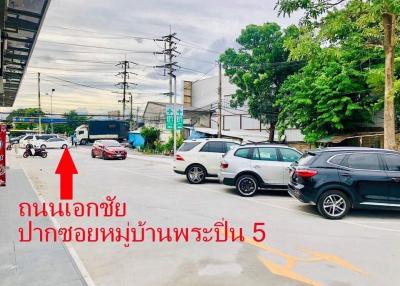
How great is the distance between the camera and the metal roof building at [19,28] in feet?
28.1

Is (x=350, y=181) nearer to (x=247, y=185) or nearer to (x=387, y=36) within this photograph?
(x=247, y=185)

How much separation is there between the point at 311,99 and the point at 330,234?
18.3 m

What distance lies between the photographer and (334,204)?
908 cm

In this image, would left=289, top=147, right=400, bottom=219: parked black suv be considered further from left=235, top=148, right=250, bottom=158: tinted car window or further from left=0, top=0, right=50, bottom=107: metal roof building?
left=0, top=0, right=50, bottom=107: metal roof building

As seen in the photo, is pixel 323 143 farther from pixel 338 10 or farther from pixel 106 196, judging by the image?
pixel 106 196

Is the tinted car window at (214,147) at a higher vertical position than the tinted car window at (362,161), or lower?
higher

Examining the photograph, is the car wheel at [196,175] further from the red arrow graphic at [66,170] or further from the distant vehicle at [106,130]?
the distant vehicle at [106,130]

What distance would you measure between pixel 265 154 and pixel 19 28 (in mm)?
8208

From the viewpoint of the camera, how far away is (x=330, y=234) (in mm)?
7645

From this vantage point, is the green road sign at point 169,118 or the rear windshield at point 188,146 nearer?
the rear windshield at point 188,146

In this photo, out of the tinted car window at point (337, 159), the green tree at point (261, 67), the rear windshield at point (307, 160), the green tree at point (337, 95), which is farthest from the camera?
the green tree at point (261, 67)

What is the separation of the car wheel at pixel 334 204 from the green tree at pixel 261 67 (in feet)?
85.5

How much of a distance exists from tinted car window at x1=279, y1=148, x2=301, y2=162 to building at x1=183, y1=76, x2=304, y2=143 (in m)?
22.6

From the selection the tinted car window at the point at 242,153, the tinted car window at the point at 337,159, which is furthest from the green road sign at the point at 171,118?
the tinted car window at the point at 337,159
